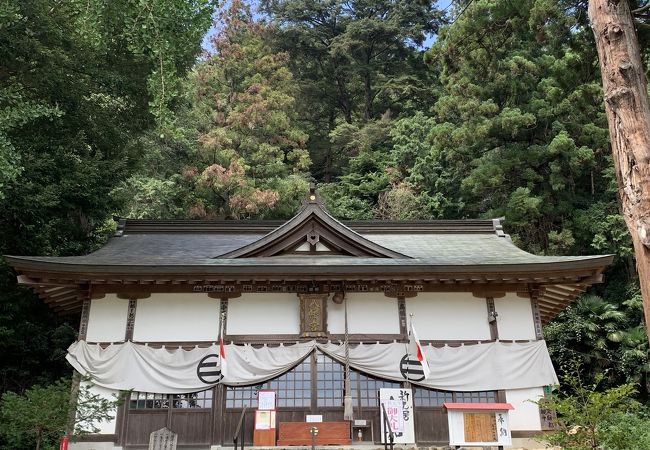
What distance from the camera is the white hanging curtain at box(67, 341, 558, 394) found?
11.1 metres

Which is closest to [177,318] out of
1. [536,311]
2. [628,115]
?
[536,311]

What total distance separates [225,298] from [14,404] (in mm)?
4478

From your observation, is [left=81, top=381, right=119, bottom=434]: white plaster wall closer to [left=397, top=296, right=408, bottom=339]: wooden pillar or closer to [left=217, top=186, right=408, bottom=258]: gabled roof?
[left=217, top=186, right=408, bottom=258]: gabled roof

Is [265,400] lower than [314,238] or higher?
lower

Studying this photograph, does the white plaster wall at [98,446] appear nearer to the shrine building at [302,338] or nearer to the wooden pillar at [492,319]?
the shrine building at [302,338]

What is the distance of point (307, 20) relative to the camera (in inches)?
1582

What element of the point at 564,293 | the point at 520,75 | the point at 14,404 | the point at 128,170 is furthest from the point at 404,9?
→ the point at 14,404

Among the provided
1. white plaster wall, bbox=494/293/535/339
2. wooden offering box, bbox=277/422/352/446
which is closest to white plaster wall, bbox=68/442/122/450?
wooden offering box, bbox=277/422/352/446

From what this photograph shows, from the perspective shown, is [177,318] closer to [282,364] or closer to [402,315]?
[282,364]

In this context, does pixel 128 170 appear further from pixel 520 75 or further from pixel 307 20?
pixel 307 20

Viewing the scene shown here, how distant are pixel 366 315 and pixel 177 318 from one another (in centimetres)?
428

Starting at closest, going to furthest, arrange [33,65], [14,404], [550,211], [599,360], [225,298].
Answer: [14,404]
[225,298]
[33,65]
[599,360]
[550,211]

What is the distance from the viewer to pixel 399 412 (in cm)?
1105

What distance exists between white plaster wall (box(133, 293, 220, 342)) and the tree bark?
841 centimetres
